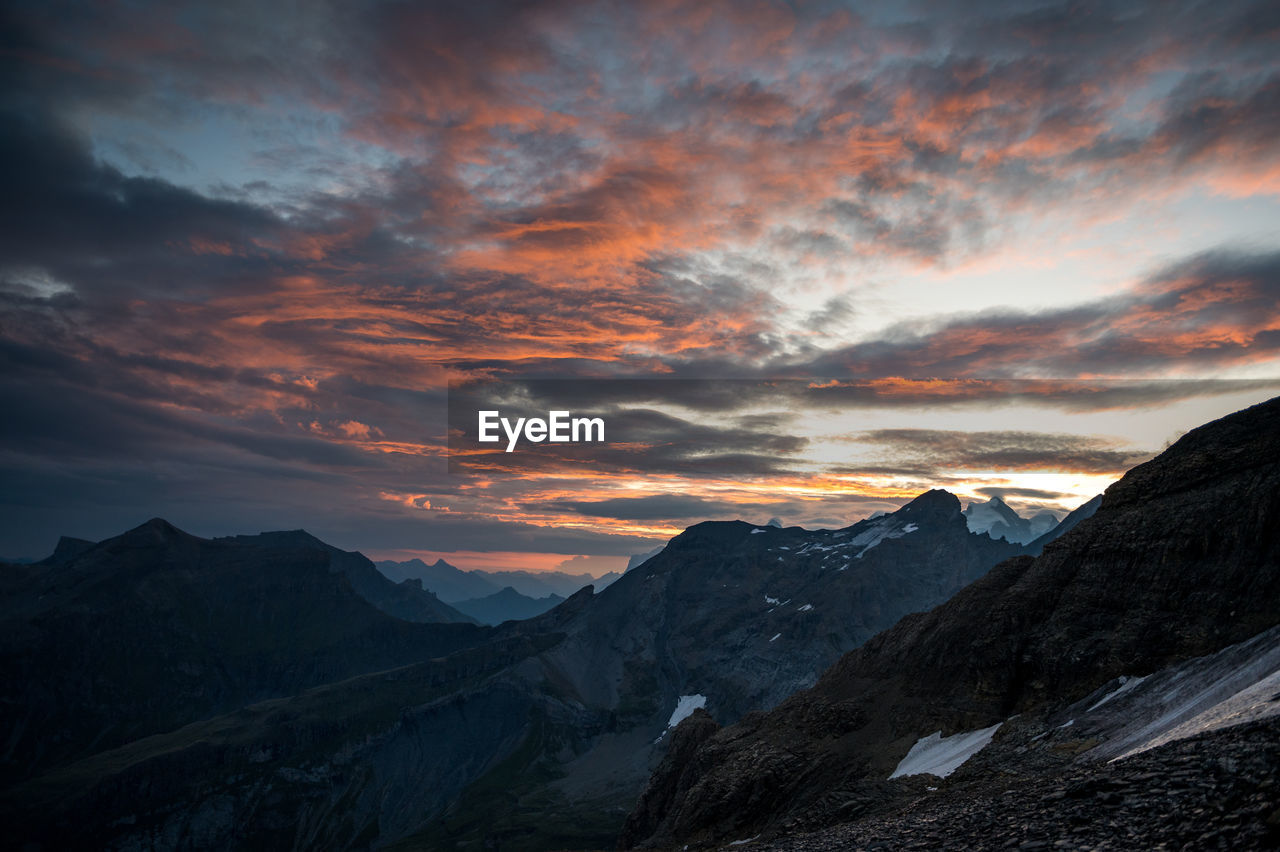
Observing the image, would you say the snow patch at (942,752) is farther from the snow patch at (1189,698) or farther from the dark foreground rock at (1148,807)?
the dark foreground rock at (1148,807)

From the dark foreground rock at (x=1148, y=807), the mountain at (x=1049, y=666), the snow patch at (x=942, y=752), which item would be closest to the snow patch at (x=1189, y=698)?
the mountain at (x=1049, y=666)

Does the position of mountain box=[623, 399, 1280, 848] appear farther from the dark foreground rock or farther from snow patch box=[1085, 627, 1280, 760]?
the dark foreground rock

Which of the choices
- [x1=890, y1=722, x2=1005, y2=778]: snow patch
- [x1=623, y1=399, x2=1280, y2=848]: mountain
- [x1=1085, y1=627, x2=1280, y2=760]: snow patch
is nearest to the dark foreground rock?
[x1=623, y1=399, x2=1280, y2=848]: mountain

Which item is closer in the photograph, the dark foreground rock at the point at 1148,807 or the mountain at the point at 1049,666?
the dark foreground rock at the point at 1148,807

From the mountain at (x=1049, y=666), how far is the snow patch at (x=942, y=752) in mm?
276

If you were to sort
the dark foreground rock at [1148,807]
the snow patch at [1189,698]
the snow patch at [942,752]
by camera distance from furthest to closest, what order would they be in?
the snow patch at [942,752] < the snow patch at [1189,698] < the dark foreground rock at [1148,807]

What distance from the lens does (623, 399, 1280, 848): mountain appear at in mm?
46281

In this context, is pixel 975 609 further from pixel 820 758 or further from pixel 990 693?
pixel 820 758

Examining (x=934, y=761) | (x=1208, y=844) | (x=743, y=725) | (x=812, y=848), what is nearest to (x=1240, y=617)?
(x=934, y=761)

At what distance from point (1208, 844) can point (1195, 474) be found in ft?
185

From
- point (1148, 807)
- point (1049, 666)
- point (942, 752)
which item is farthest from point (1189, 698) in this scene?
point (1148, 807)

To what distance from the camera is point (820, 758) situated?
232ft

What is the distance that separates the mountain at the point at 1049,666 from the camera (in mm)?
46281

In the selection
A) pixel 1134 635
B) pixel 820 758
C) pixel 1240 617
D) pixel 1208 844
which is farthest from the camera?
pixel 820 758
